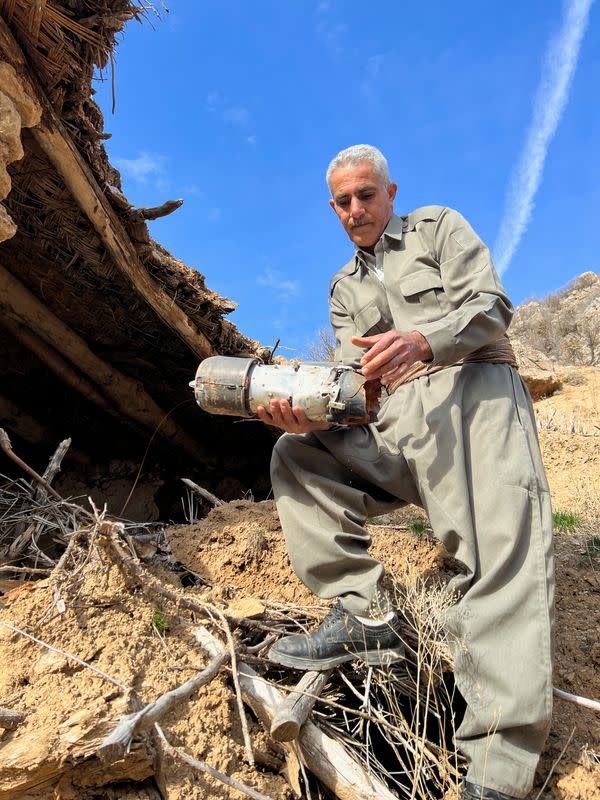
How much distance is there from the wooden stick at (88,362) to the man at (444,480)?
9.11ft

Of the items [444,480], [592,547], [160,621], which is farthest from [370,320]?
[592,547]

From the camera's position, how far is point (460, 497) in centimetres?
231

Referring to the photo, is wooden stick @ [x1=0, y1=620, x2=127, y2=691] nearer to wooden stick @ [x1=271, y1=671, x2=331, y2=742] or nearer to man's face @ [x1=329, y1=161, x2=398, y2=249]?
wooden stick @ [x1=271, y1=671, x2=331, y2=742]

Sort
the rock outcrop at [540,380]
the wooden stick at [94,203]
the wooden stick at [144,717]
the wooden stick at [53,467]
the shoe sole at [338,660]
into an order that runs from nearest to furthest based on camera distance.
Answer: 1. the wooden stick at [144,717]
2. the shoe sole at [338,660]
3. the wooden stick at [94,203]
4. the wooden stick at [53,467]
5. the rock outcrop at [540,380]

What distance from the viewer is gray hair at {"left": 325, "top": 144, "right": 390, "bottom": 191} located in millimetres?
2855

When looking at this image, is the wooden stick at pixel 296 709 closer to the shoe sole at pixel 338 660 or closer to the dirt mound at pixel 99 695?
the shoe sole at pixel 338 660

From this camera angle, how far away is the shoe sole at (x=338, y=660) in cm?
226

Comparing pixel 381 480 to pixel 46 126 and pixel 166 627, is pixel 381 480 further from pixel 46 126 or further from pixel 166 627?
pixel 46 126

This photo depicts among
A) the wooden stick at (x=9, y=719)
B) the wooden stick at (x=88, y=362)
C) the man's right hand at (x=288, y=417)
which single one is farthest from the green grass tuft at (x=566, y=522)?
the wooden stick at (x=88, y=362)

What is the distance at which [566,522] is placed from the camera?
405cm

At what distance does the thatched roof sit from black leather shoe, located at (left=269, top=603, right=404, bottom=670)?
221 centimetres

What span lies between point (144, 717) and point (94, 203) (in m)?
2.91

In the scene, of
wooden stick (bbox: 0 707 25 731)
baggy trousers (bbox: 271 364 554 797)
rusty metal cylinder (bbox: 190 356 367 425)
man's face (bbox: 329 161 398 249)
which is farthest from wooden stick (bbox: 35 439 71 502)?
man's face (bbox: 329 161 398 249)

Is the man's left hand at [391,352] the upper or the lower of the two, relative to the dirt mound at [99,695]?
upper
